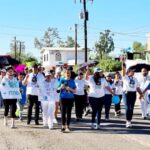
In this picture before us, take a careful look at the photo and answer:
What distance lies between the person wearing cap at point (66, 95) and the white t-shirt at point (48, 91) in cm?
87

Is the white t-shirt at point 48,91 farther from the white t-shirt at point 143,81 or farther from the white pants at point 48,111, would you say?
the white t-shirt at point 143,81

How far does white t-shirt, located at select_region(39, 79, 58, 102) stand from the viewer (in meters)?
14.5

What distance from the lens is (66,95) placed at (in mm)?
13547

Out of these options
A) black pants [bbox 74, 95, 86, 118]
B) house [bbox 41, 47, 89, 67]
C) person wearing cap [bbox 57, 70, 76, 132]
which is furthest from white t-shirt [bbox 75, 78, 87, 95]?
house [bbox 41, 47, 89, 67]

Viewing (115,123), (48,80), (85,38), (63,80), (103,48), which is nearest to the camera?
(63,80)

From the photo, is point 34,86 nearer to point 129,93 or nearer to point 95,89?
point 95,89

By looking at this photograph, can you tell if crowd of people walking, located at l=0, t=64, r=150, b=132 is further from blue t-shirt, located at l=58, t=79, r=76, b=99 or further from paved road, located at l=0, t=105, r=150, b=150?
paved road, located at l=0, t=105, r=150, b=150

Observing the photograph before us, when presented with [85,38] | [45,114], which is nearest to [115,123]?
[45,114]

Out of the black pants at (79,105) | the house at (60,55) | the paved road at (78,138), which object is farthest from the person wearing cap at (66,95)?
the house at (60,55)

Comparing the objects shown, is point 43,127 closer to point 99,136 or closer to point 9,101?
point 9,101

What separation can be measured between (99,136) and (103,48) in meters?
113

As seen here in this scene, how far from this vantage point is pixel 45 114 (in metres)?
14.7

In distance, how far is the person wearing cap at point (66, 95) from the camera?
13547 mm

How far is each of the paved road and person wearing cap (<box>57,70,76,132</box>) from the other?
1.48ft
